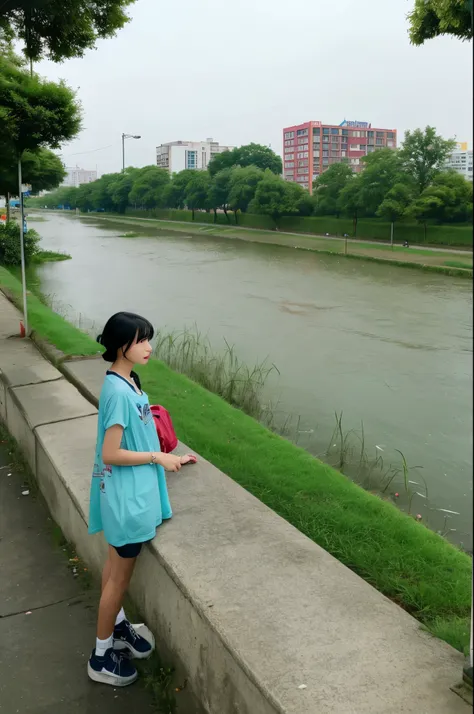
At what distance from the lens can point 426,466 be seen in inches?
207

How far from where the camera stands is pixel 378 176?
104 feet

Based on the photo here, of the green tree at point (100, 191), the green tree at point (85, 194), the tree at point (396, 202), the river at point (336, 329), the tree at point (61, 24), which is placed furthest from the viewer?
the green tree at point (85, 194)

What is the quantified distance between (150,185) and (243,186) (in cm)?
985

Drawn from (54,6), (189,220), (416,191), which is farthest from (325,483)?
(189,220)

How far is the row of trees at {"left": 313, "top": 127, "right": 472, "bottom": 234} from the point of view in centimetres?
2752

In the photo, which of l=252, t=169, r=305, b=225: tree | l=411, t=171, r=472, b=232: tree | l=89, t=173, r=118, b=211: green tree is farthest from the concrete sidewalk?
l=89, t=173, r=118, b=211: green tree

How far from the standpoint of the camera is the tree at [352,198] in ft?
108

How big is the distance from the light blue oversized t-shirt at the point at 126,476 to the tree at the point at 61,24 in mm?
5728

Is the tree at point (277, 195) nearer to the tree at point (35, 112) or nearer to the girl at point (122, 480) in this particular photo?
the tree at point (35, 112)

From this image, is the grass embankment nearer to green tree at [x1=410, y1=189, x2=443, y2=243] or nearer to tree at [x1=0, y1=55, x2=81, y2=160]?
tree at [x1=0, y1=55, x2=81, y2=160]

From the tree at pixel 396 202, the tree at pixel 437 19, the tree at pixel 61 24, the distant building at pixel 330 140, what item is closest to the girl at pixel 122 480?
the tree at pixel 437 19

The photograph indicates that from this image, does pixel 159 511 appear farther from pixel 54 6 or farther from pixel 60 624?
pixel 54 6

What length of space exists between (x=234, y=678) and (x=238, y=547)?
0.58 metres

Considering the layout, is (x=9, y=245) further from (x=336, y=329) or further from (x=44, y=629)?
(x=44, y=629)
